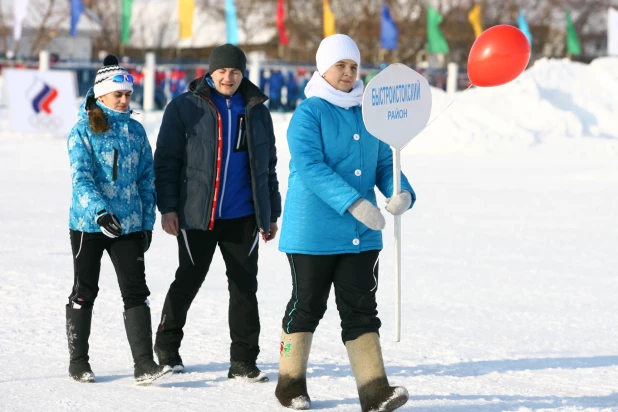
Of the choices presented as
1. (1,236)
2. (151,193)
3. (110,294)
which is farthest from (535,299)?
(1,236)

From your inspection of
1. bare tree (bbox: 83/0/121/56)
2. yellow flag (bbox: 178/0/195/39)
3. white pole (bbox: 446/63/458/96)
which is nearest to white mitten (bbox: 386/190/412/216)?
white pole (bbox: 446/63/458/96)

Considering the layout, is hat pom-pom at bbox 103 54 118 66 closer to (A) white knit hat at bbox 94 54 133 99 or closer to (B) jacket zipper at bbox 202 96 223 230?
(A) white knit hat at bbox 94 54 133 99

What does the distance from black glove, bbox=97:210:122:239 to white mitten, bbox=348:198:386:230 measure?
994 millimetres

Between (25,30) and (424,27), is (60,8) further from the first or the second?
(424,27)

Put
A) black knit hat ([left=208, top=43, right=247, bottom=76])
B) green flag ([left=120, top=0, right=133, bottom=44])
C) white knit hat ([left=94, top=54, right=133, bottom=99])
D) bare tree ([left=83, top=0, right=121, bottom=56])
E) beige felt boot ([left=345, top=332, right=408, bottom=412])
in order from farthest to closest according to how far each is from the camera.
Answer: bare tree ([left=83, top=0, right=121, bottom=56]), green flag ([left=120, top=0, right=133, bottom=44]), black knit hat ([left=208, top=43, right=247, bottom=76]), white knit hat ([left=94, top=54, right=133, bottom=99]), beige felt boot ([left=345, top=332, right=408, bottom=412])

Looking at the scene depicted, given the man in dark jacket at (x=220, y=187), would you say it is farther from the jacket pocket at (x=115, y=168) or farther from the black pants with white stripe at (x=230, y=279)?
the jacket pocket at (x=115, y=168)

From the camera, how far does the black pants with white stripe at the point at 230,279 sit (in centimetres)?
483

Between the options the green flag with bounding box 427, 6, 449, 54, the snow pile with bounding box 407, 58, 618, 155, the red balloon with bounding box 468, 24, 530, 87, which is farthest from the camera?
the green flag with bounding box 427, 6, 449, 54

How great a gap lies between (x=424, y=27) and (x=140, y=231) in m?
40.8

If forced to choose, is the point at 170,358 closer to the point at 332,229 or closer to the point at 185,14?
the point at 332,229

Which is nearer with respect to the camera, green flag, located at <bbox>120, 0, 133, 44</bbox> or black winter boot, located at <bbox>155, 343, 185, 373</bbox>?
black winter boot, located at <bbox>155, 343, 185, 373</bbox>

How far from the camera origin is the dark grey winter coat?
4.74 m

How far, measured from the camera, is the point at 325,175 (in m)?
4.09

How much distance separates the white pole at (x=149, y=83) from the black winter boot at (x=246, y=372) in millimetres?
18368
